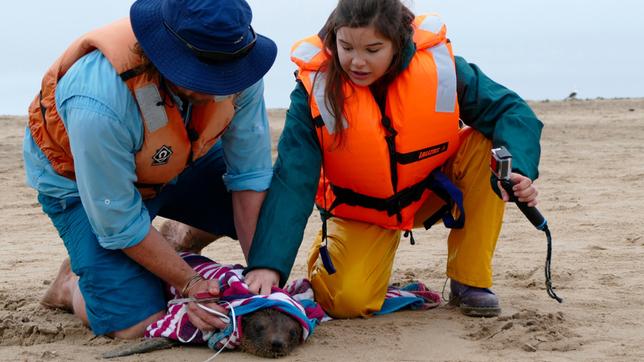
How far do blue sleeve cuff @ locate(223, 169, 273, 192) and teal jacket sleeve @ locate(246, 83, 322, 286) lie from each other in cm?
3

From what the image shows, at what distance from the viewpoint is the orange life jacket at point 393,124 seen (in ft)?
13.8

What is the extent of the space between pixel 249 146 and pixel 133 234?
701 mm

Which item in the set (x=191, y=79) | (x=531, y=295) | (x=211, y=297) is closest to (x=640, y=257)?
(x=531, y=295)

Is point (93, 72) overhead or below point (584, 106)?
overhead

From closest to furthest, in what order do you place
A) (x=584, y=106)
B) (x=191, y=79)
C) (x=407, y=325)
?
(x=191, y=79), (x=407, y=325), (x=584, y=106)

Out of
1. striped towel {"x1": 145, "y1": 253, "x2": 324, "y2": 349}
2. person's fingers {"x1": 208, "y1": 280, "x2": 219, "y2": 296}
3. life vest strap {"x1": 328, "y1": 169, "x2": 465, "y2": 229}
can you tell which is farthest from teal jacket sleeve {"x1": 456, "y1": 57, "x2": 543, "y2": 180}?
person's fingers {"x1": 208, "y1": 280, "x2": 219, "y2": 296}

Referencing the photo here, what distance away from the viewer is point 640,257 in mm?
5309

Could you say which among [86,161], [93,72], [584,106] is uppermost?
[93,72]

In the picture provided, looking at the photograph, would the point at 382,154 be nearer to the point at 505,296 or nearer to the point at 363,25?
the point at 363,25

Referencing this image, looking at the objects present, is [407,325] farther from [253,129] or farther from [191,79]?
[191,79]

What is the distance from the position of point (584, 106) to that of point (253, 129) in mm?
13112

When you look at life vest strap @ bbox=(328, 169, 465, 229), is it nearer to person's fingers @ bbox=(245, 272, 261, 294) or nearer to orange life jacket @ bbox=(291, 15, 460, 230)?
orange life jacket @ bbox=(291, 15, 460, 230)

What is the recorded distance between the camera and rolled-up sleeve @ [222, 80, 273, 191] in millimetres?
4168

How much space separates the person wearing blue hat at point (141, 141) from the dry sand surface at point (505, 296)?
0.83 feet
